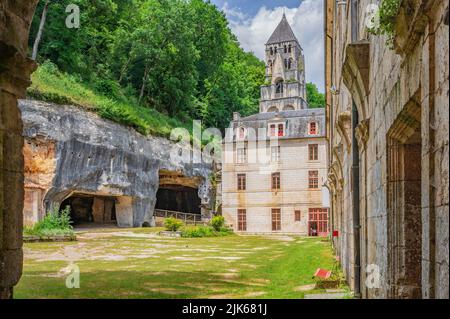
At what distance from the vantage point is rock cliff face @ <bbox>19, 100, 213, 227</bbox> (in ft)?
88.4

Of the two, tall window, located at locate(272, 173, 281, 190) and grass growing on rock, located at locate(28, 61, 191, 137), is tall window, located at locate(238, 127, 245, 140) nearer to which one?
tall window, located at locate(272, 173, 281, 190)

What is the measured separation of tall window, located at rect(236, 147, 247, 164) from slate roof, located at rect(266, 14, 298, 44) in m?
37.7

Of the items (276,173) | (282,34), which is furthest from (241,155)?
(282,34)

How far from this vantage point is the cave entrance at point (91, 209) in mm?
38369

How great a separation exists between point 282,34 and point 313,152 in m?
40.1

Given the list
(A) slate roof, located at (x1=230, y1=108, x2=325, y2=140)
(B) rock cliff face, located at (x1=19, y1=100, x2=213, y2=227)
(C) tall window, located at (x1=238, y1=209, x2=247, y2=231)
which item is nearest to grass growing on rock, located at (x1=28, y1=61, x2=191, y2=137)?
(B) rock cliff face, located at (x1=19, y1=100, x2=213, y2=227)

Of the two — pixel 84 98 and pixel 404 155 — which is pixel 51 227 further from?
pixel 404 155

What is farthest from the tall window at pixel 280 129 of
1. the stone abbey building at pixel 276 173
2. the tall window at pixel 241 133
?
the tall window at pixel 241 133

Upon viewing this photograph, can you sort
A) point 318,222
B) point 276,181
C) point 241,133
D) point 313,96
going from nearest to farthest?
point 318,222 < point 276,181 < point 241,133 < point 313,96

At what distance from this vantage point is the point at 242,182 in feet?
124

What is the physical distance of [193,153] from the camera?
127 feet
